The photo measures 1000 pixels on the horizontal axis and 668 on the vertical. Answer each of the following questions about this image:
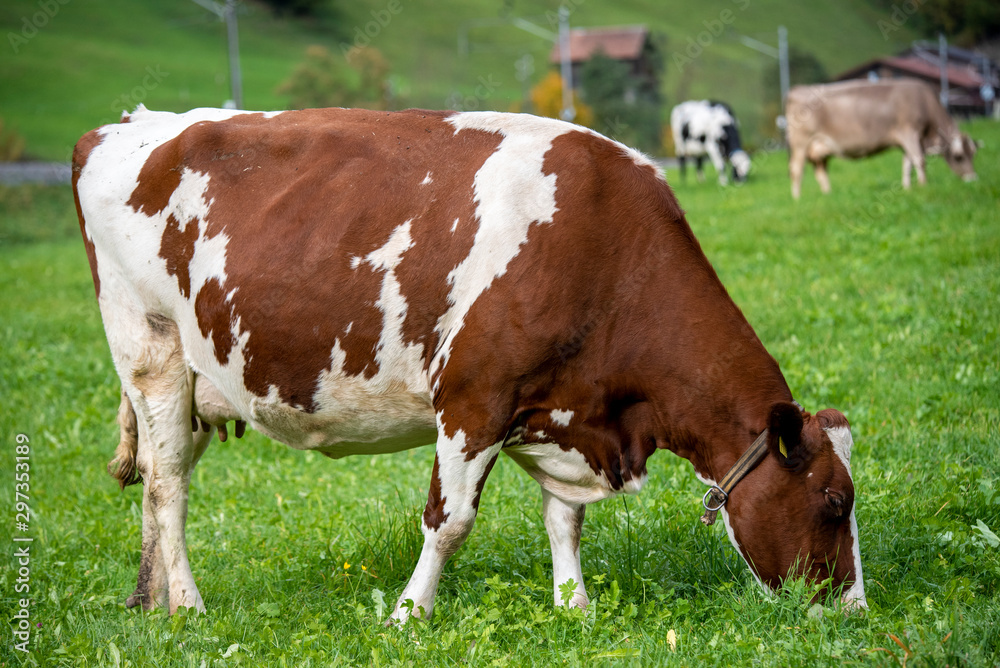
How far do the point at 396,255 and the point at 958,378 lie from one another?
4.77 metres

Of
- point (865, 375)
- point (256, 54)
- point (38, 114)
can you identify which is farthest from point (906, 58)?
point (865, 375)

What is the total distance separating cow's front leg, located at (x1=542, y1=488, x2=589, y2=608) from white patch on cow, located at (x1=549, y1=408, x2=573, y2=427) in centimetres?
51

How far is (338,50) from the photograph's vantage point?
264ft

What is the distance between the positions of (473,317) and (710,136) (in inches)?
885

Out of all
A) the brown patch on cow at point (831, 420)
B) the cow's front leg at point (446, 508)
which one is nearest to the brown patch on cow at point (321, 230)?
the cow's front leg at point (446, 508)

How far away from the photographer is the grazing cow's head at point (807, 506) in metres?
3.66

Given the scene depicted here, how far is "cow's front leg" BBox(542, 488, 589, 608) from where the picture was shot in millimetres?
4305

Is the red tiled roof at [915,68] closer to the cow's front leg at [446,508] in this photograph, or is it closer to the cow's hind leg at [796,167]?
the cow's hind leg at [796,167]

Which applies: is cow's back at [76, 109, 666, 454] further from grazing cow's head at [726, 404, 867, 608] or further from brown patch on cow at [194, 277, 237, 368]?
grazing cow's head at [726, 404, 867, 608]

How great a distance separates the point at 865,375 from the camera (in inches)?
286

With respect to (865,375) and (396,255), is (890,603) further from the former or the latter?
(865,375)

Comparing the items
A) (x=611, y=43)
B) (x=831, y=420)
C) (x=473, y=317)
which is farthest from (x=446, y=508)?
(x=611, y=43)

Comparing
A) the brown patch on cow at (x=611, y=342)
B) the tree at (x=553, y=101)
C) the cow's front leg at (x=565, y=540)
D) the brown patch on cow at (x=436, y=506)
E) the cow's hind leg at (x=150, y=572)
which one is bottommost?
the cow's hind leg at (x=150, y=572)

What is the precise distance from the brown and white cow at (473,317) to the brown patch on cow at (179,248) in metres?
0.01
